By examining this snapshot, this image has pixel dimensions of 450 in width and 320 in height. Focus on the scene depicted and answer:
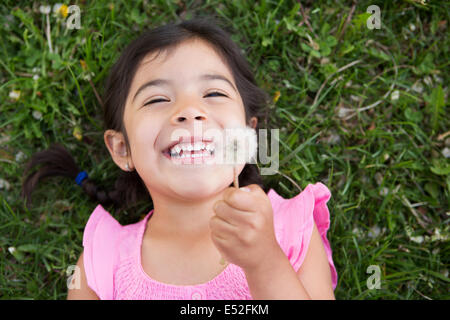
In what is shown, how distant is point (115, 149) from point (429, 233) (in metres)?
1.66

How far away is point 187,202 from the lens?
6.15ft

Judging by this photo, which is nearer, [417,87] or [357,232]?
[357,232]

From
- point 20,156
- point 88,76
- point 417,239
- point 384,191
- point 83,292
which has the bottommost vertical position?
point 83,292

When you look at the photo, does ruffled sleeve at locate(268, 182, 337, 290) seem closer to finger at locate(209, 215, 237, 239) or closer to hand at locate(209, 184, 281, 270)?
hand at locate(209, 184, 281, 270)

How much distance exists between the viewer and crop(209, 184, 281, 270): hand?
1.38 metres

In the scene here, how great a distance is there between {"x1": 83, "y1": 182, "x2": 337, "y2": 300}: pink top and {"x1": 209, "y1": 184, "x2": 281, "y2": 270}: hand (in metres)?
0.44

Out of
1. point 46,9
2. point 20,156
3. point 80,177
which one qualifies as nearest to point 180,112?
point 80,177

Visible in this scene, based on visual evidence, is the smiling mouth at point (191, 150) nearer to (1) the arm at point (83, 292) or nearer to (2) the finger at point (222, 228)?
(2) the finger at point (222, 228)

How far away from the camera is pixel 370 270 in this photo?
2164mm

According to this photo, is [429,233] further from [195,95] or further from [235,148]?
[195,95]

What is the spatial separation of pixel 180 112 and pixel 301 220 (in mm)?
745

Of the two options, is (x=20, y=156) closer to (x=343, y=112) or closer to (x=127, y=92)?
(x=127, y=92)

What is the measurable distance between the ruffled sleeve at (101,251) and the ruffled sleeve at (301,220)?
807mm

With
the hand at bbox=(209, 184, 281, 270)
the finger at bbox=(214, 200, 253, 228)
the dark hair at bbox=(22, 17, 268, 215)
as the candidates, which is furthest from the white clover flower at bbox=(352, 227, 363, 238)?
the finger at bbox=(214, 200, 253, 228)
